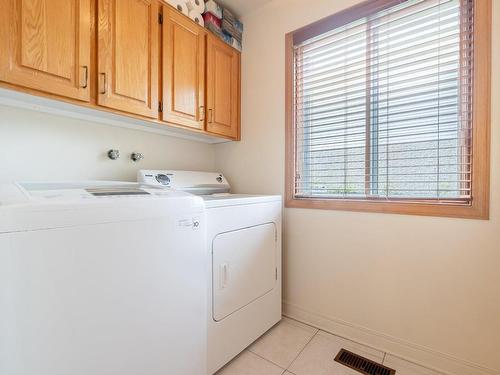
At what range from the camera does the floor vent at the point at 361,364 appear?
1.43 metres

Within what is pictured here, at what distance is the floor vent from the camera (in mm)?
1426

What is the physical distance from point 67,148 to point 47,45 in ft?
1.94

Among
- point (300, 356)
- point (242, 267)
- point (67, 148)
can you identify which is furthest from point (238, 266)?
point (67, 148)

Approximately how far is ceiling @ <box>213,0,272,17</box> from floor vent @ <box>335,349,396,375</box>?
263 cm

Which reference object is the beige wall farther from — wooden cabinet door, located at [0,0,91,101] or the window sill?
wooden cabinet door, located at [0,0,91,101]

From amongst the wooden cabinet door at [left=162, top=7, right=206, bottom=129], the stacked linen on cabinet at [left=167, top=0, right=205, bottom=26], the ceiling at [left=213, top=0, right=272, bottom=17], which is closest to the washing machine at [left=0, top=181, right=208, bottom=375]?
the wooden cabinet door at [left=162, top=7, right=206, bottom=129]

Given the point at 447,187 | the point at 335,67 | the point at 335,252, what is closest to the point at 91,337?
the point at 335,252

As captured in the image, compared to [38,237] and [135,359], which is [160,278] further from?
[38,237]

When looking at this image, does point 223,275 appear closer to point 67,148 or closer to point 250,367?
point 250,367

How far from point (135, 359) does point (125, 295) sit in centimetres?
27

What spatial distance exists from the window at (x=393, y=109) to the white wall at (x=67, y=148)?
3.69 ft

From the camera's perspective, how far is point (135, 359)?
0.98 m

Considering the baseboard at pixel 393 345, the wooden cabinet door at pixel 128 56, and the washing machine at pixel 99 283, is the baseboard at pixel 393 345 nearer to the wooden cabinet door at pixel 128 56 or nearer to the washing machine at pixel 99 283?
the washing machine at pixel 99 283

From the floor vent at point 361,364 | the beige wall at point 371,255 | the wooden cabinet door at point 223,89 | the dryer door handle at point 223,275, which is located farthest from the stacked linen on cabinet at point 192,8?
the floor vent at point 361,364
